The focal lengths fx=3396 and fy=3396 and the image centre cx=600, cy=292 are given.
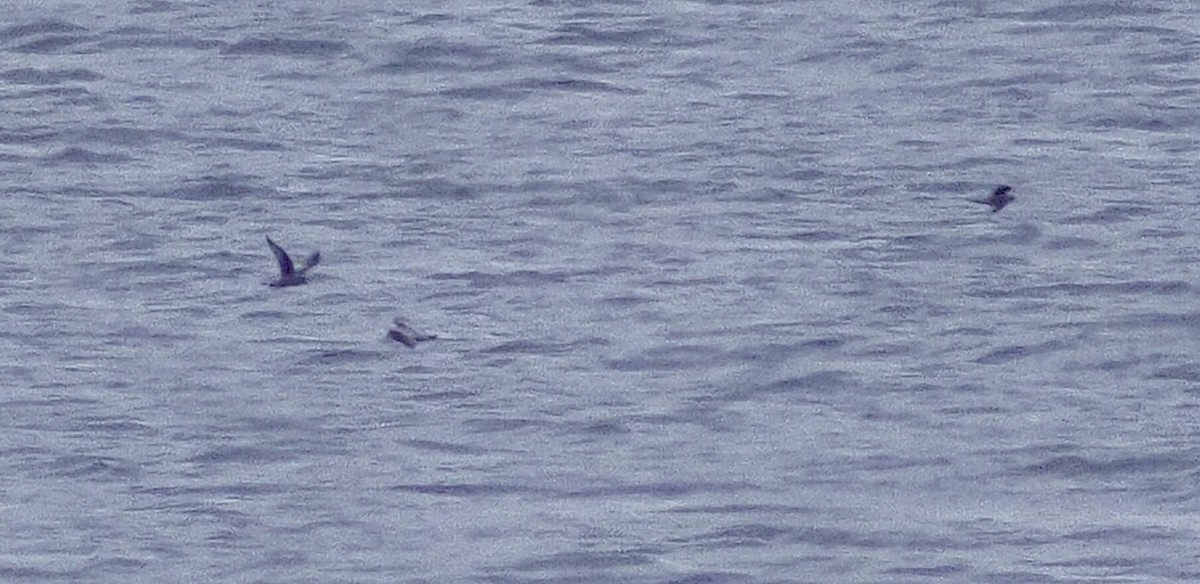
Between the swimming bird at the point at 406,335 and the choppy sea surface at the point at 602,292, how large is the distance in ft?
0.39

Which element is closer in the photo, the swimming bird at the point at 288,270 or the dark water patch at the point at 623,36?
the swimming bird at the point at 288,270

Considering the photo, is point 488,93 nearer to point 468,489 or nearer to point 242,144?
point 242,144

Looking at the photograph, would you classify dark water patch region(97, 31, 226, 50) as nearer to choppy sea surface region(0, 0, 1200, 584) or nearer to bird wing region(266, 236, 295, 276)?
choppy sea surface region(0, 0, 1200, 584)

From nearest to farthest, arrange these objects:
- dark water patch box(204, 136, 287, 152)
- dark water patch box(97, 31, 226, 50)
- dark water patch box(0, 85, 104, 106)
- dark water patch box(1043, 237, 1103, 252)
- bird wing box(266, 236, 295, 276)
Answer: bird wing box(266, 236, 295, 276), dark water patch box(1043, 237, 1103, 252), dark water patch box(204, 136, 287, 152), dark water patch box(0, 85, 104, 106), dark water patch box(97, 31, 226, 50)

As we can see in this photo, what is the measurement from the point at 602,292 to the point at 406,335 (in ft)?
6.47

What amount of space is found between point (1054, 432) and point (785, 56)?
30.2 feet

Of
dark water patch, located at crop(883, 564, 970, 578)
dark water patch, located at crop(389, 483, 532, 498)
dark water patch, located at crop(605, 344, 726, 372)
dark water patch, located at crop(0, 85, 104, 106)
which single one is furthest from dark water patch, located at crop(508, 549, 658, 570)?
dark water patch, located at crop(0, 85, 104, 106)

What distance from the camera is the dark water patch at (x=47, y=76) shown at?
104ft

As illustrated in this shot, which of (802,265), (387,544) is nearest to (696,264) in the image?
(802,265)

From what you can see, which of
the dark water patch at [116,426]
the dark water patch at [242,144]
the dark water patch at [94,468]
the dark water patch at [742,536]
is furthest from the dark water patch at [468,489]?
the dark water patch at [242,144]

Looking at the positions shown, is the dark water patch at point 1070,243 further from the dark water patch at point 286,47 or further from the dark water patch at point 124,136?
the dark water patch at point 286,47

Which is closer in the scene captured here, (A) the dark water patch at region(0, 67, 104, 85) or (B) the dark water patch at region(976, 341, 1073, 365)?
(B) the dark water patch at region(976, 341, 1073, 365)

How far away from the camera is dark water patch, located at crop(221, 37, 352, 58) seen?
107 ft

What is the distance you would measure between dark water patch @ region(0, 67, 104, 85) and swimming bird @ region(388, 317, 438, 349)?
7966mm
